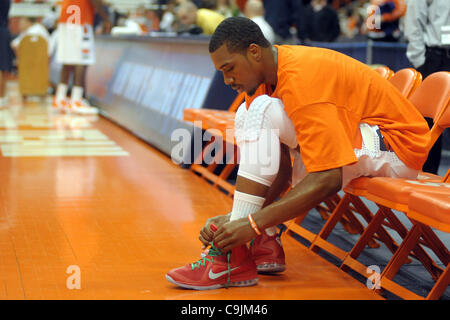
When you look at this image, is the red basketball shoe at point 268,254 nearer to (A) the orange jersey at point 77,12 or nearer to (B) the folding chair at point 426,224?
(B) the folding chair at point 426,224

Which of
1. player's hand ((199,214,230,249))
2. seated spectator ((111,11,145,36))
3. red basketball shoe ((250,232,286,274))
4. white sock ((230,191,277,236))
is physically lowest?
red basketball shoe ((250,232,286,274))

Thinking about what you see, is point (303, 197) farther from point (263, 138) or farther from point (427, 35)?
point (427, 35)

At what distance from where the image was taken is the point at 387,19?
827 centimetres

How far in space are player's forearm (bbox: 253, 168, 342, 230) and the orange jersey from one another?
748 cm

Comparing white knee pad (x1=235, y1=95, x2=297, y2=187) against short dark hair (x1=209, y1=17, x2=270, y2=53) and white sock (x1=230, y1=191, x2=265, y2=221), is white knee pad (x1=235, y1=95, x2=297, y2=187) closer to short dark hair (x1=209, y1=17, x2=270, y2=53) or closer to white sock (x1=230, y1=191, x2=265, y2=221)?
white sock (x1=230, y1=191, x2=265, y2=221)

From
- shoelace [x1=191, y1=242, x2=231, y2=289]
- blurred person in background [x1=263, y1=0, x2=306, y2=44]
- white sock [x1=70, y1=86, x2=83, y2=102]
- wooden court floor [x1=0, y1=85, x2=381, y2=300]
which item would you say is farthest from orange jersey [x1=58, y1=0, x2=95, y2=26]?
shoelace [x1=191, y1=242, x2=231, y2=289]

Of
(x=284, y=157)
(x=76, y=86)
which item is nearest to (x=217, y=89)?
(x=284, y=157)

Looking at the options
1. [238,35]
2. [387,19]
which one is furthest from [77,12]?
[238,35]

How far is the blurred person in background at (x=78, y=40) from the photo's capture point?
9273 millimetres

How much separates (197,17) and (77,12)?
2.28m

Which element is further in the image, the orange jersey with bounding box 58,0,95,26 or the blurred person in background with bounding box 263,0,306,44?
the blurred person in background with bounding box 263,0,306,44

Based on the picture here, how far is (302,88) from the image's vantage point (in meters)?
2.41

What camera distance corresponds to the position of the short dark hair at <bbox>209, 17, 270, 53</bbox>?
8.13 feet
